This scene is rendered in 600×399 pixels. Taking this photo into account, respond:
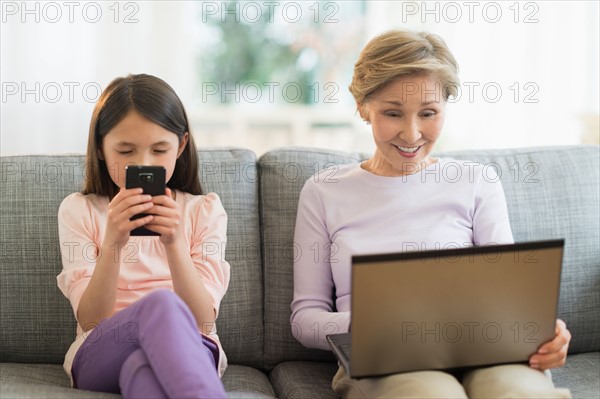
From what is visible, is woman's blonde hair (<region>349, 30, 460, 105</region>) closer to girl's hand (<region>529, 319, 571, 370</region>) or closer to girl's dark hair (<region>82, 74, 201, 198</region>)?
girl's dark hair (<region>82, 74, 201, 198</region>)

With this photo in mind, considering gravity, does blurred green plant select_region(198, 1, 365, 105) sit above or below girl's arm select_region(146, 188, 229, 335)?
above

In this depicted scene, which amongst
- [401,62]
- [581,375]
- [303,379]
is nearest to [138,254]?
[303,379]

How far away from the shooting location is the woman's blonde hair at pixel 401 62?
5.27 ft

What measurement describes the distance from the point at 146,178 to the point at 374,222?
56 centimetres

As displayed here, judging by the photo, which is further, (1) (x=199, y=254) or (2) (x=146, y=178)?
(1) (x=199, y=254)

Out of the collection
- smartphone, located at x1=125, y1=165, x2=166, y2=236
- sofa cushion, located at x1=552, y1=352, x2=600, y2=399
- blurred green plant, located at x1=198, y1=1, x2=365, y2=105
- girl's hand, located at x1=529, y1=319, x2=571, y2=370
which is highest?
blurred green plant, located at x1=198, y1=1, x2=365, y2=105

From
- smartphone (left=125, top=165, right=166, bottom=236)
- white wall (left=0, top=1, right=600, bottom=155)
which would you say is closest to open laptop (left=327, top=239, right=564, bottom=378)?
smartphone (left=125, top=165, right=166, bottom=236)

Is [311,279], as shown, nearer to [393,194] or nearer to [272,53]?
[393,194]

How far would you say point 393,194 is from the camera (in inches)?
67.2

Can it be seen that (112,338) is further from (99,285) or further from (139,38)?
(139,38)

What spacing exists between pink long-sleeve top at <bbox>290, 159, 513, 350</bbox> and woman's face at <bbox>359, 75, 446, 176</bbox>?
0.09m

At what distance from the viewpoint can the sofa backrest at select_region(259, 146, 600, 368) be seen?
1770 mm

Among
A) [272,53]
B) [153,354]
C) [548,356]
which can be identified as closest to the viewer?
[153,354]

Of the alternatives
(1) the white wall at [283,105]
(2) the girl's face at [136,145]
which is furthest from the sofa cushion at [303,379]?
(1) the white wall at [283,105]
